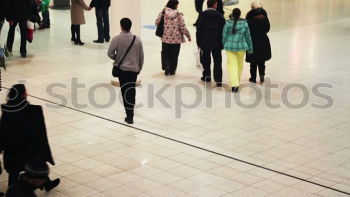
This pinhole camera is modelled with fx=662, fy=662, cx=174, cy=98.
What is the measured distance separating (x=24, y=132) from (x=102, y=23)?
10.8m

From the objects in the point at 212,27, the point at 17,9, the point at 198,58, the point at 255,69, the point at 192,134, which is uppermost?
the point at 17,9

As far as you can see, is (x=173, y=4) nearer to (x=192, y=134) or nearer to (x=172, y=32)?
(x=172, y=32)

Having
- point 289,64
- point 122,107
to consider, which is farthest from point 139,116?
point 289,64

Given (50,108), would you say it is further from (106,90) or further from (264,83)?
(264,83)

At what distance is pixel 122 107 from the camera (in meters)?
11.5

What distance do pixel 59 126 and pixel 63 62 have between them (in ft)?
16.0

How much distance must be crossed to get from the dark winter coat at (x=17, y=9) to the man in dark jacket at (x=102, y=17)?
2.46 meters

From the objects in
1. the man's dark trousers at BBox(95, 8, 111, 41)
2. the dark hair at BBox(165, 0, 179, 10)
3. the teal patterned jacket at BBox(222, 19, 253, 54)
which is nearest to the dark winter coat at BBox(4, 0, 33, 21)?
the man's dark trousers at BBox(95, 8, 111, 41)

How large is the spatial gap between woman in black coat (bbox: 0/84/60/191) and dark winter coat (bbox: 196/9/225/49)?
613 cm

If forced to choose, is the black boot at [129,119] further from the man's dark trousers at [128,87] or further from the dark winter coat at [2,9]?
the dark winter coat at [2,9]

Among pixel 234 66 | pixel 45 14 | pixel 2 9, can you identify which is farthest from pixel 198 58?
pixel 45 14

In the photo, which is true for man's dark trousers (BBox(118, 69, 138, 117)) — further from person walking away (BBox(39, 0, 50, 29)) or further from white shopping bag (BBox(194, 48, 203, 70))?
person walking away (BBox(39, 0, 50, 29))

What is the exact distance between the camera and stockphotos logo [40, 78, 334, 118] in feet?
38.5

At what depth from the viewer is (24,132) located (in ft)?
23.1
